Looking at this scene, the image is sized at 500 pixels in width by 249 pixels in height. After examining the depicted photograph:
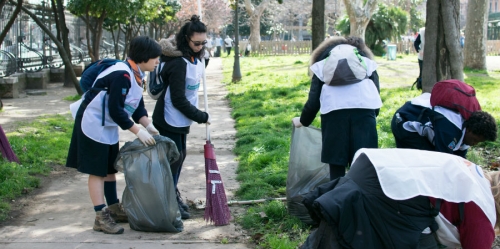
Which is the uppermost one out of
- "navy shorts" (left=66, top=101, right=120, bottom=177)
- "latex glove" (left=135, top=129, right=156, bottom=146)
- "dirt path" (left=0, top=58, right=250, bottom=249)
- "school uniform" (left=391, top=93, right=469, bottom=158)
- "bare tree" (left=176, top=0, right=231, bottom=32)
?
"bare tree" (left=176, top=0, right=231, bottom=32)

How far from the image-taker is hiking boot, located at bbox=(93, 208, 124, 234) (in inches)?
189

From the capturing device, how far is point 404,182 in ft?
9.61

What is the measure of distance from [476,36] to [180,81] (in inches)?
702

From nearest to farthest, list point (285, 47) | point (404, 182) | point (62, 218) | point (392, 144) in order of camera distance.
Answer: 1. point (404, 182)
2. point (62, 218)
3. point (392, 144)
4. point (285, 47)

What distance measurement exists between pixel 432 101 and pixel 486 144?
13.5ft

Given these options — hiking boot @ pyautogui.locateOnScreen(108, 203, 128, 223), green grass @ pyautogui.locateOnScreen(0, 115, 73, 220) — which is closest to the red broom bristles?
hiking boot @ pyautogui.locateOnScreen(108, 203, 128, 223)

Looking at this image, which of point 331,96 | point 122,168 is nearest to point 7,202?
point 122,168

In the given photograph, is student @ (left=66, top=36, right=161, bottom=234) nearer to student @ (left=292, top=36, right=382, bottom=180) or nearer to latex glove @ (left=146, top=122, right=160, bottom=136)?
latex glove @ (left=146, top=122, right=160, bottom=136)

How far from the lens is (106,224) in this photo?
4816 millimetres

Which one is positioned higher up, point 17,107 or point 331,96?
point 331,96

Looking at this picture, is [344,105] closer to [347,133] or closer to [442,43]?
[347,133]

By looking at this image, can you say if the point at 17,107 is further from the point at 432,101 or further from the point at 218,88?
the point at 432,101

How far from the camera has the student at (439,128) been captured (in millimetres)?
3760

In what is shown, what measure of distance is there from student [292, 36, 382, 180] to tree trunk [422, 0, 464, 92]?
11.1 ft
